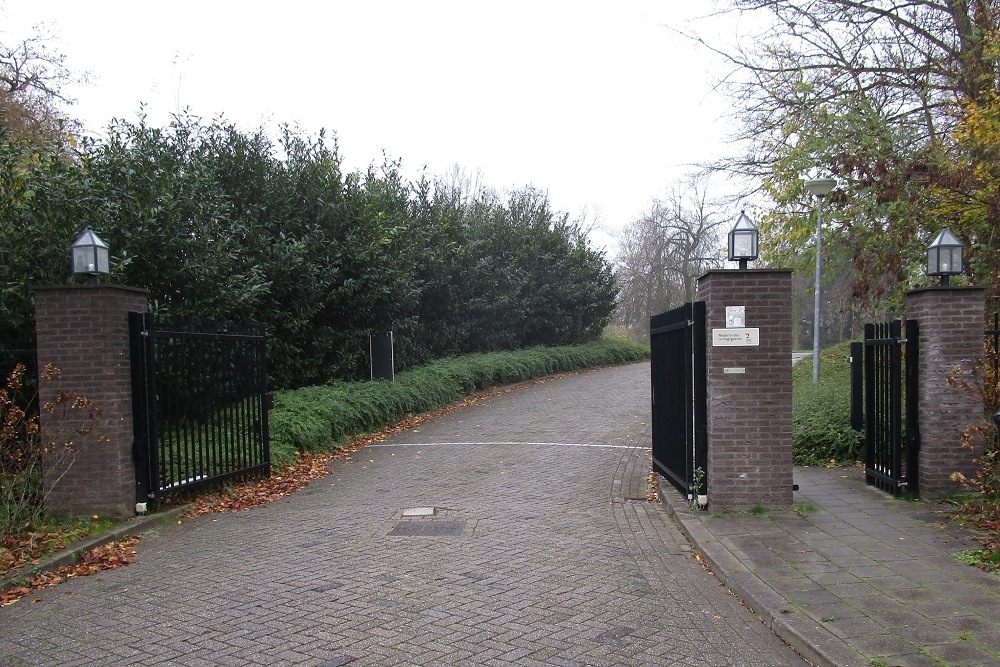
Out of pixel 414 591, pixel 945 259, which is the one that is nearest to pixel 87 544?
pixel 414 591

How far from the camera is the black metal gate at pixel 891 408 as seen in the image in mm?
7637

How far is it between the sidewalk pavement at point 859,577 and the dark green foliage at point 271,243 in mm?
6240

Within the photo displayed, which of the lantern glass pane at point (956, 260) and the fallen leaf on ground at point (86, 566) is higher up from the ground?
the lantern glass pane at point (956, 260)

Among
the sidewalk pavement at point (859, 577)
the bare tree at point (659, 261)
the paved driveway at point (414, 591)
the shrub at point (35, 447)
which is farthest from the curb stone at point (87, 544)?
the bare tree at point (659, 261)

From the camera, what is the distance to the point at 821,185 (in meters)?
14.2

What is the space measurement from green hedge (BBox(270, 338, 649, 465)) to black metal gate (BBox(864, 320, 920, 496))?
7202mm

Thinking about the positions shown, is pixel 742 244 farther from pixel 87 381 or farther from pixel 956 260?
pixel 87 381

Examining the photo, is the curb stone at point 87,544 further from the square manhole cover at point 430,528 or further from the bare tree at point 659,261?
the bare tree at point 659,261

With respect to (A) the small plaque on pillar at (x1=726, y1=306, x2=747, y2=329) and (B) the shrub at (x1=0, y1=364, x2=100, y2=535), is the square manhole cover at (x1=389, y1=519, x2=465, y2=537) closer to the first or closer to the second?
(B) the shrub at (x1=0, y1=364, x2=100, y2=535)

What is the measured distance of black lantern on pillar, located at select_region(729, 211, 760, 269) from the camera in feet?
23.8

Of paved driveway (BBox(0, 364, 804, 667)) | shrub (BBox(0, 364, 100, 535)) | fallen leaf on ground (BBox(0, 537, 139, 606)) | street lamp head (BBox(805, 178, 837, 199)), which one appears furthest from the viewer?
street lamp head (BBox(805, 178, 837, 199))

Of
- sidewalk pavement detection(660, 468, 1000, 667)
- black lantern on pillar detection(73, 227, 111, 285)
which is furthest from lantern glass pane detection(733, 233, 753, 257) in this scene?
black lantern on pillar detection(73, 227, 111, 285)

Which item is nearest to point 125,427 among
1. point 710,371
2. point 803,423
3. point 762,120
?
point 710,371

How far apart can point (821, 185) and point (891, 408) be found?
24.7ft
